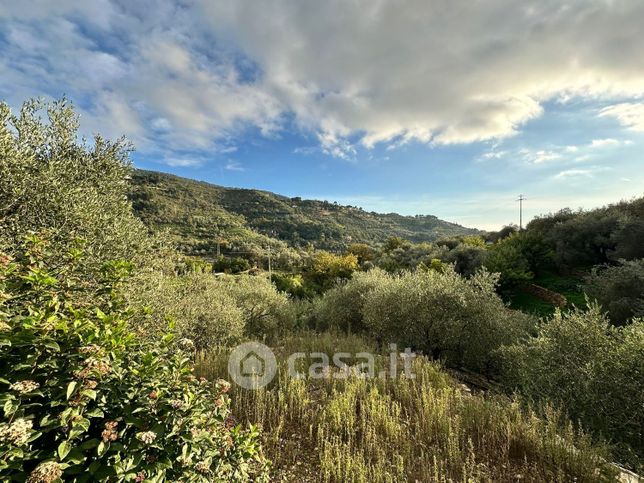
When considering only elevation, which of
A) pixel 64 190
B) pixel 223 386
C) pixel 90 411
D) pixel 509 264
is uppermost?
pixel 64 190

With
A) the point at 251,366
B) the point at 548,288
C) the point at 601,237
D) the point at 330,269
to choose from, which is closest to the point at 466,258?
the point at 548,288

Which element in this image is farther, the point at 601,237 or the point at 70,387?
the point at 601,237

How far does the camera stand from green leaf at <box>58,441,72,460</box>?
1.58 meters

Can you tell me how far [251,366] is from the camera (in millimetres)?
7781

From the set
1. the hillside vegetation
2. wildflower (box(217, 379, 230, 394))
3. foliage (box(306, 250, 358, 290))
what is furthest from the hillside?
wildflower (box(217, 379, 230, 394))

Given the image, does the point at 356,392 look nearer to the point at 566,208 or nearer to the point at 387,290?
the point at 387,290

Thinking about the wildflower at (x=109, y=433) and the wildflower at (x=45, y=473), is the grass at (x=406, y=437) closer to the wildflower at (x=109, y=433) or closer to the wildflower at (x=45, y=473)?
the wildflower at (x=109, y=433)

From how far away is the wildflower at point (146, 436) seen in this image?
5.77 ft

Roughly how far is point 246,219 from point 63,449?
93.4 metres

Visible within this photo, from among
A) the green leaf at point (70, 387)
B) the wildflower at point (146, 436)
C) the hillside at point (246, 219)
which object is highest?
the hillside at point (246, 219)

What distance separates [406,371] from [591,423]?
3705mm

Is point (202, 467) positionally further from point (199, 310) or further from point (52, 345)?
point (199, 310)

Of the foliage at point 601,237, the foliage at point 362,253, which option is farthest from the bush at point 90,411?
the foliage at point 362,253

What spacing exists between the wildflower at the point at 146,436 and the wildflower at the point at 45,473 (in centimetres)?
36
